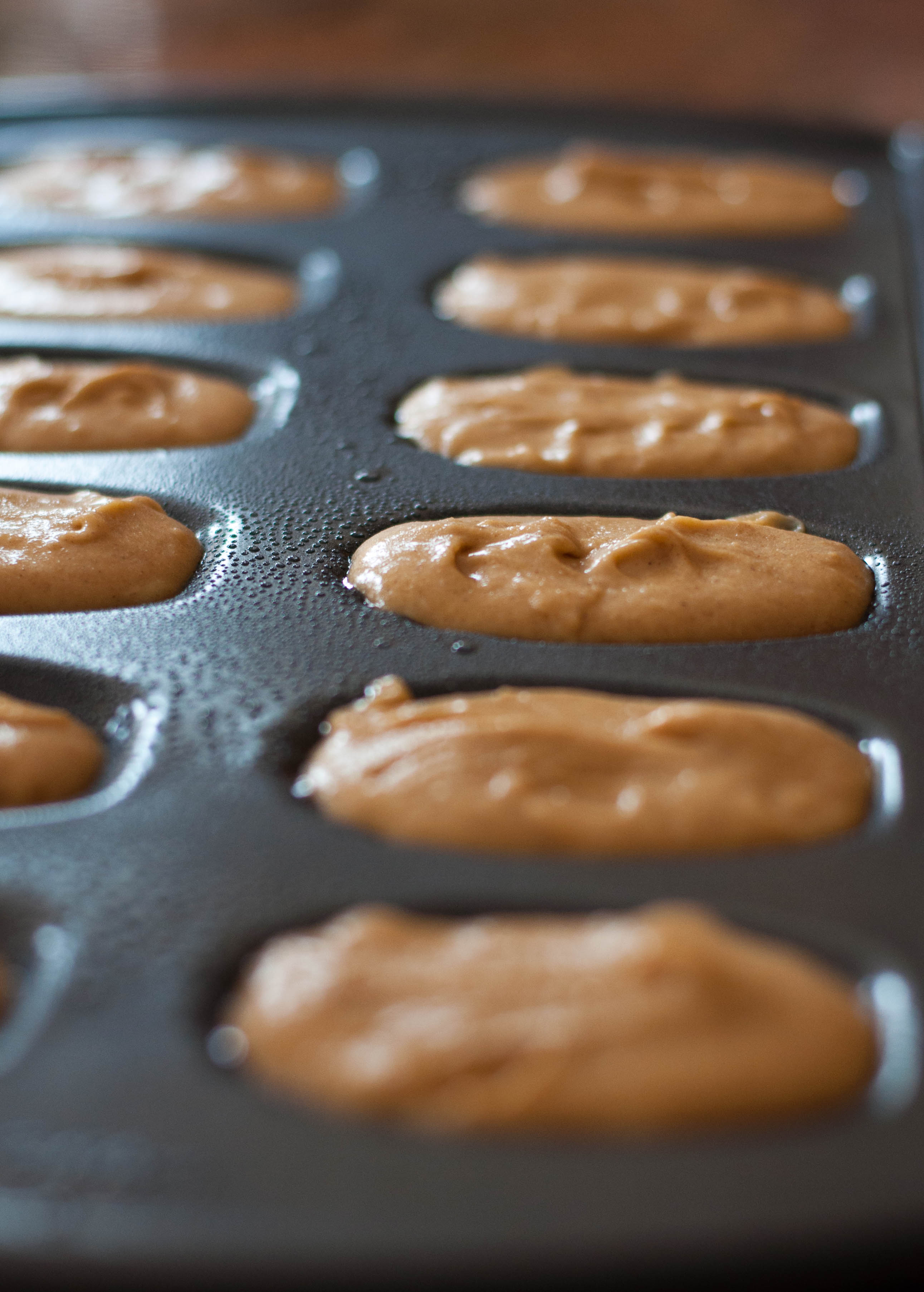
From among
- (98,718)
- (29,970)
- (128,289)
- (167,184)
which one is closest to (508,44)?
(167,184)

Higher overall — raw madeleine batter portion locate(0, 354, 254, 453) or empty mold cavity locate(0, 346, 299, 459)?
empty mold cavity locate(0, 346, 299, 459)

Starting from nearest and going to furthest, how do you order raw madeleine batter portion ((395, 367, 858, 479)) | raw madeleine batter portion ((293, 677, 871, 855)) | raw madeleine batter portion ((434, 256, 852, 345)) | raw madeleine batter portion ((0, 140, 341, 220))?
1. raw madeleine batter portion ((293, 677, 871, 855))
2. raw madeleine batter portion ((395, 367, 858, 479))
3. raw madeleine batter portion ((434, 256, 852, 345))
4. raw madeleine batter portion ((0, 140, 341, 220))

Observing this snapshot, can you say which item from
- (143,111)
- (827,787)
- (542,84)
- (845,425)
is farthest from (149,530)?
(542,84)

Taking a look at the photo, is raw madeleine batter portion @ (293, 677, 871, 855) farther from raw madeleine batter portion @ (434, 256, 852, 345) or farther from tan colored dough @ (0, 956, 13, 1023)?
raw madeleine batter portion @ (434, 256, 852, 345)

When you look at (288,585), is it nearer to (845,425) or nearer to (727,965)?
(727,965)

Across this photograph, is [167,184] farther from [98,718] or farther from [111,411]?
[98,718]

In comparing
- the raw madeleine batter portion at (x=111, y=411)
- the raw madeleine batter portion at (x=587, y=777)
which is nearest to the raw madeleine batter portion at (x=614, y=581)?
the raw madeleine batter portion at (x=587, y=777)

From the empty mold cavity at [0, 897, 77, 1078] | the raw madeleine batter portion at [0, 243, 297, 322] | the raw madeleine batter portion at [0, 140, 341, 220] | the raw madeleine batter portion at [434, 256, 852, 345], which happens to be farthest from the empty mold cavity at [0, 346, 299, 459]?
the empty mold cavity at [0, 897, 77, 1078]
